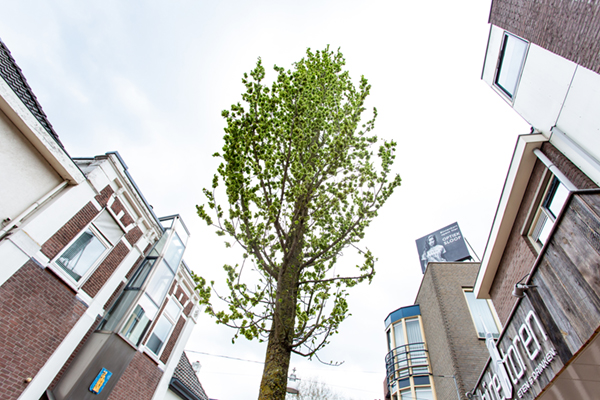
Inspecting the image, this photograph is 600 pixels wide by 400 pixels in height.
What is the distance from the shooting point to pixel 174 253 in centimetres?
1206

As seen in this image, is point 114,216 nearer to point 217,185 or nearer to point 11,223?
point 11,223

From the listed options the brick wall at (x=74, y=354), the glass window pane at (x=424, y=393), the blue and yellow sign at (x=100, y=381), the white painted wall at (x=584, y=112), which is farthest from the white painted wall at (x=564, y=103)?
the brick wall at (x=74, y=354)

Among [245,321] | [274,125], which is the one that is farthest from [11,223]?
[274,125]

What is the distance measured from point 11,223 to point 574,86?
44.9ft

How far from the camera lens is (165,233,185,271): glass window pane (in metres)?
11.7

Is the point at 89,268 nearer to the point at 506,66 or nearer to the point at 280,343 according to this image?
the point at 280,343

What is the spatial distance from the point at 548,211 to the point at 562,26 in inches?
168

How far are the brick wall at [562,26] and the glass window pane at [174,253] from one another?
13.7 metres

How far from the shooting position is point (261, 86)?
6426 mm

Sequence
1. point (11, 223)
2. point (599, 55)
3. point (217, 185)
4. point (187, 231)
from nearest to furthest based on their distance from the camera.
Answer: point (599, 55) < point (217, 185) < point (11, 223) < point (187, 231)

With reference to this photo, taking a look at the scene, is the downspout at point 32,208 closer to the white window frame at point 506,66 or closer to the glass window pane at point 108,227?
the glass window pane at point 108,227

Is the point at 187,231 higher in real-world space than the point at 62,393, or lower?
higher

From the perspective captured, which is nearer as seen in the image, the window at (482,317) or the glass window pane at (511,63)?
the glass window pane at (511,63)

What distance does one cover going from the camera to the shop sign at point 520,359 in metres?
4.89
